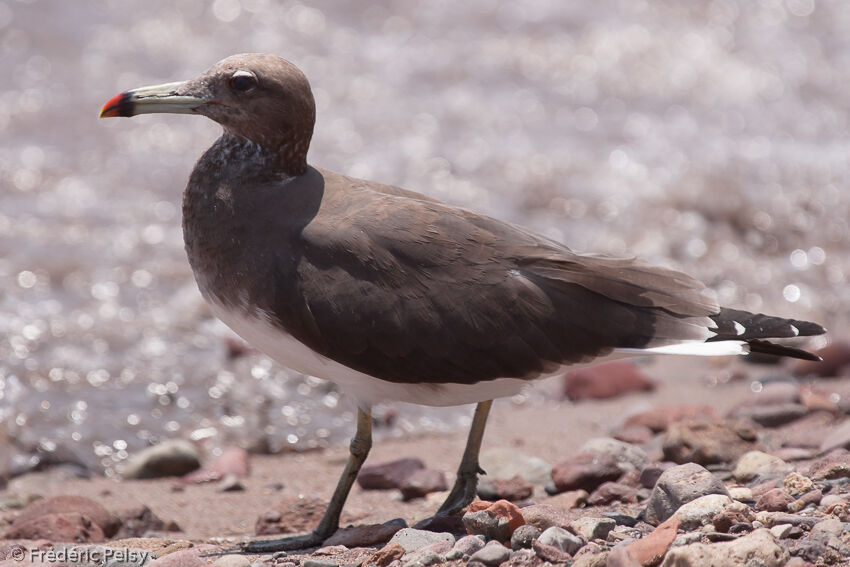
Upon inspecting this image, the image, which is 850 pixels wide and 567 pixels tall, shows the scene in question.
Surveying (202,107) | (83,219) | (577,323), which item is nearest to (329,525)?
(577,323)

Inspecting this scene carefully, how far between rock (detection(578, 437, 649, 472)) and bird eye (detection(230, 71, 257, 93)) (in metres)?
2.18

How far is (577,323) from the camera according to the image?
4.34m

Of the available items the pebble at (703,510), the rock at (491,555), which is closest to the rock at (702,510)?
the pebble at (703,510)

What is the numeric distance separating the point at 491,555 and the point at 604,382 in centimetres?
345

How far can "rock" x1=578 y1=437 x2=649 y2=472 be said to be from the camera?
16.3 feet

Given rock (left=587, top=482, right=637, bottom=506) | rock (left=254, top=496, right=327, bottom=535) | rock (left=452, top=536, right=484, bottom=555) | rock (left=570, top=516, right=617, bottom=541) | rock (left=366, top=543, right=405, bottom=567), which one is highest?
rock (left=570, top=516, right=617, bottom=541)

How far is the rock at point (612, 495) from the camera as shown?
15.0 ft

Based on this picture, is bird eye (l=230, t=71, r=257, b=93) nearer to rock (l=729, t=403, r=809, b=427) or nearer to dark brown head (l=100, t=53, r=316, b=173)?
dark brown head (l=100, t=53, r=316, b=173)

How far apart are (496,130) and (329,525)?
731 centimetres

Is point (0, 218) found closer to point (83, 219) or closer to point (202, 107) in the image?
point (83, 219)

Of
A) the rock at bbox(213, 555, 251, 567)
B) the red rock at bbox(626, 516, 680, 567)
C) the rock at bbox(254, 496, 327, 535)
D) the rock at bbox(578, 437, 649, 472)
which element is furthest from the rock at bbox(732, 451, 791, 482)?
the rock at bbox(213, 555, 251, 567)

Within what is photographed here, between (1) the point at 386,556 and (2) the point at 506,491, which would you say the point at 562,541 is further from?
(2) the point at 506,491

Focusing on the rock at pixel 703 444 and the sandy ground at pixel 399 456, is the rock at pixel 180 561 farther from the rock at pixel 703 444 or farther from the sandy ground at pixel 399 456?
the rock at pixel 703 444

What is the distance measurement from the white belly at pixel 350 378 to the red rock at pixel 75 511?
1073 mm
